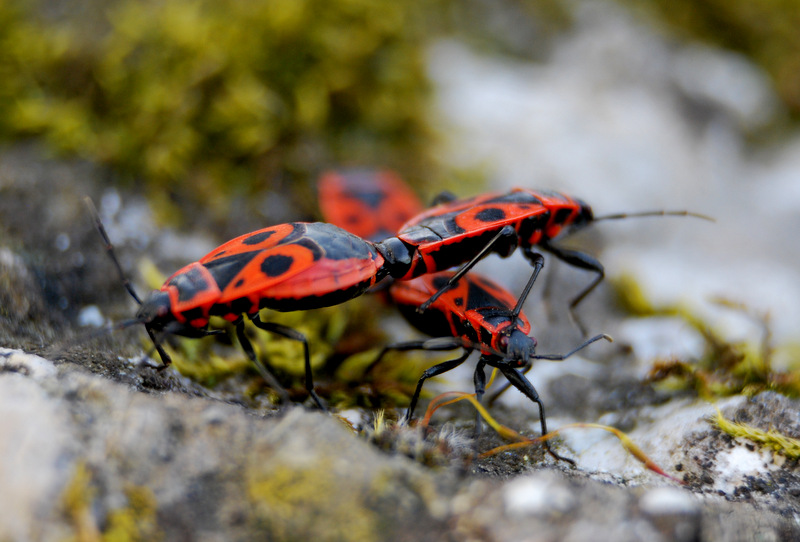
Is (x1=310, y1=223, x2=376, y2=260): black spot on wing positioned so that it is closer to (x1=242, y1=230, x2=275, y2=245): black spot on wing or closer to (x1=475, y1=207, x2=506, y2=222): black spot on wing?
(x1=242, y1=230, x2=275, y2=245): black spot on wing

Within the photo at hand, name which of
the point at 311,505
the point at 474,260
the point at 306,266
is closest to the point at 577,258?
the point at 474,260

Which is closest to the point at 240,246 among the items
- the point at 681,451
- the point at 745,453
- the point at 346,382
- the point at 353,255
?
the point at 353,255

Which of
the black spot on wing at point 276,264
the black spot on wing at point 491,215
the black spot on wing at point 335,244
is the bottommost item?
the black spot on wing at point 276,264

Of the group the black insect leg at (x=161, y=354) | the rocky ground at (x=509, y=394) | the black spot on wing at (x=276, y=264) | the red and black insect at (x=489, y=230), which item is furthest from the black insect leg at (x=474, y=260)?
the black insect leg at (x=161, y=354)

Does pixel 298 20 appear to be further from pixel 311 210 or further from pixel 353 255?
pixel 353 255

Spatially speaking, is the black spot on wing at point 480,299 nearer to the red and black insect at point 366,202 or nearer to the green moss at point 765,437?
the red and black insect at point 366,202

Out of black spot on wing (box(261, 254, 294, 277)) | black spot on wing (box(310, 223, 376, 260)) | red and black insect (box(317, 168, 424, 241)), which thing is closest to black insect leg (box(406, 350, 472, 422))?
black spot on wing (box(310, 223, 376, 260))
